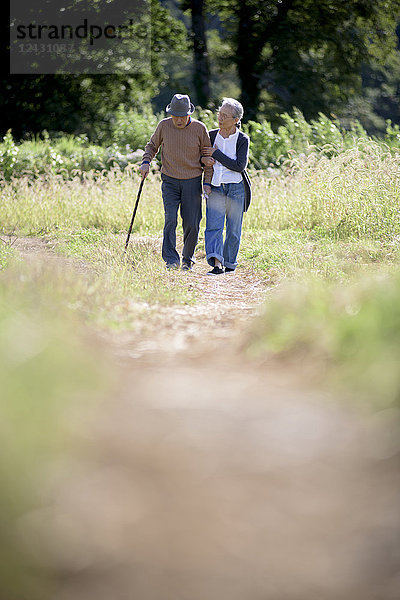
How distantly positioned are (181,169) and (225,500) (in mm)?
5533

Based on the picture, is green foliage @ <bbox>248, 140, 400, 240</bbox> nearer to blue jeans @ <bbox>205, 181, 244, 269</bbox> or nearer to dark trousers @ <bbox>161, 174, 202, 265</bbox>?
blue jeans @ <bbox>205, 181, 244, 269</bbox>

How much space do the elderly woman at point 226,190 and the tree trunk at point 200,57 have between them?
16.7 meters

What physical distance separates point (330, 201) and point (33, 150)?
298 inches

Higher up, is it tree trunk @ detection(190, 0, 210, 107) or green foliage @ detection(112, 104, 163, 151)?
tree trunk @ detection(190, 0, 210, 107)

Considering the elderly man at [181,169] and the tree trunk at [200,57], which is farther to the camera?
the tree trunk at [200,57]

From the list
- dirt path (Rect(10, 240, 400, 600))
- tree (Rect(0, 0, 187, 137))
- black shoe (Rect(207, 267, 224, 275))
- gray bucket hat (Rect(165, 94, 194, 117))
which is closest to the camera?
dirt path (Rect(10, 240, 400, 600))

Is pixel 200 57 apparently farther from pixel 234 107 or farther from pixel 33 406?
pixel 33 406

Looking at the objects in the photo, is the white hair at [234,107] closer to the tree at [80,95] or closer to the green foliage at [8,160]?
the green foliage at [8,160]

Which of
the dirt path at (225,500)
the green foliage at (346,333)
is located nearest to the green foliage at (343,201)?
the green foliage at (346,333)

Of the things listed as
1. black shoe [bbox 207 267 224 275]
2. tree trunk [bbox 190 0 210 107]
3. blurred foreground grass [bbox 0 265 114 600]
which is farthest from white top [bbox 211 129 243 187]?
tree trunk [bbox 190 0 210 107]

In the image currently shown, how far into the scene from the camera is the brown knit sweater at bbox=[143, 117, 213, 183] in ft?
24.3

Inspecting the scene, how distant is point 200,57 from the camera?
78.3 feet

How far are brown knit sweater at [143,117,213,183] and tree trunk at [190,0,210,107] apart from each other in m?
16.7

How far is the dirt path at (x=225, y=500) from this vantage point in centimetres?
220
